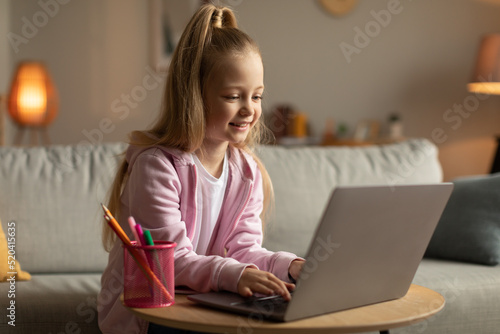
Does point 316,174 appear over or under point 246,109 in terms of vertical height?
under

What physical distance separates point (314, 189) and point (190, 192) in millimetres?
1016


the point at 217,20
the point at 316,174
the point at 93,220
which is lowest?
the point at 93,220

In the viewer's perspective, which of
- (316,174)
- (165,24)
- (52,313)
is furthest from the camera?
(165,24)

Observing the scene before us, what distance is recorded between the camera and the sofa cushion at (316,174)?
6.73 feet

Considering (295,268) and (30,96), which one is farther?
(30,96)

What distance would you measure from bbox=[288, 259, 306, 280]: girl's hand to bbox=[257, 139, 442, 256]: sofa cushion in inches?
36.1

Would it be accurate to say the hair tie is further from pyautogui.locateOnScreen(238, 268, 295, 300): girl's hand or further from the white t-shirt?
pyautogui.locateOnScreen(238, 268, 295, 300): girl's hand

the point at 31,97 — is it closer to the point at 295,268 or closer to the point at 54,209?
the point at 54,209

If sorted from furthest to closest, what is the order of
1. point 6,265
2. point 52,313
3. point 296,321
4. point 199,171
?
point 6,265
point 52,313
point 199,171
point 296,321

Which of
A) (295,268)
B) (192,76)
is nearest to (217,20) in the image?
(192,76)

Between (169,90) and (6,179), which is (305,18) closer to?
(6,179)

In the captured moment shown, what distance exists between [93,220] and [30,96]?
2087 millimetres

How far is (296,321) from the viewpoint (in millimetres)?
860

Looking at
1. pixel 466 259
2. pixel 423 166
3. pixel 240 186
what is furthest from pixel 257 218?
pixel 423 166
